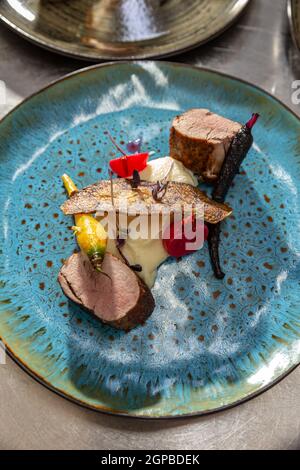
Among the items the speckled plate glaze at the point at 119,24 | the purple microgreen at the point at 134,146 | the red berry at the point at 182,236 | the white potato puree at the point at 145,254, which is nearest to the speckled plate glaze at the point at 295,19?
the speckled plate glaze at the point at 119,24

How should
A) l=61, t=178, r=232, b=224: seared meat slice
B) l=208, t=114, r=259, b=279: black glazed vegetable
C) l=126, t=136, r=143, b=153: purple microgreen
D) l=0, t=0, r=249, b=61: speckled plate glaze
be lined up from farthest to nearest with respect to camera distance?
1. l=0, t=0, r=249, b=61: speckled plate glaze
2. l=126, t=136, r=143, b=153: purple microgreen
3. l=208, t=114, r=259, b=279: black glazed vegetable
4. l=61, t=178, r=232, b=224: seared meat slice

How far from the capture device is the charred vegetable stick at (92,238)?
216cm

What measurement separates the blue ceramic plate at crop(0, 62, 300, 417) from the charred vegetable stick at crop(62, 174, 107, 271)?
0.73 ft

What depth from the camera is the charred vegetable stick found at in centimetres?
216

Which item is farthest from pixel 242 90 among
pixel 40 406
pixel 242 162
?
pixel 40 406

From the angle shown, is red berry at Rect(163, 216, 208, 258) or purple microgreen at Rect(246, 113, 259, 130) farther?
purple microgreen at Rect(246, 113, 259, 130)

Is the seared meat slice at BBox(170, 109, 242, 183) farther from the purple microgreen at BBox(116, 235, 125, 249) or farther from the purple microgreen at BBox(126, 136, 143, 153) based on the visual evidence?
the purple microgreen at BBox(116, 235, 125, 249)

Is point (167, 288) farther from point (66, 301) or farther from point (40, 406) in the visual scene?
point (40, 406)

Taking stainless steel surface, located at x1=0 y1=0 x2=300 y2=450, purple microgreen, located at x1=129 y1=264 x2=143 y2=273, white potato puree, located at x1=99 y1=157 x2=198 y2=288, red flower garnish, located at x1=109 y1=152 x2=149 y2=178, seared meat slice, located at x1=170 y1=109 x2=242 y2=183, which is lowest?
stainless steel surface, located at x1=0 y1=0 x2=300 y2=450

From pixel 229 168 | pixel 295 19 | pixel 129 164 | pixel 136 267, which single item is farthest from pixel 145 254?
pixel 295 19

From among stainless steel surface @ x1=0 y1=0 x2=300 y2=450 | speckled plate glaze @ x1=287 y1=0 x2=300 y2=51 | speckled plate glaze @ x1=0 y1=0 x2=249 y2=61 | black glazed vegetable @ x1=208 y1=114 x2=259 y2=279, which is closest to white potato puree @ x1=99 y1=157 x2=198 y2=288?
black glazed vegetable @ x1=208 y1=114 x2=259 y2=279

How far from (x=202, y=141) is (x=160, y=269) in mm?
686

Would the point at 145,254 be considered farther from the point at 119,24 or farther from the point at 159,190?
the point at 119,24

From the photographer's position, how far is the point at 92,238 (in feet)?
7.20
